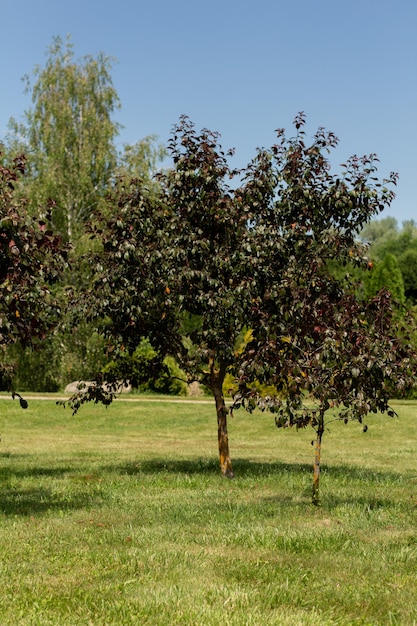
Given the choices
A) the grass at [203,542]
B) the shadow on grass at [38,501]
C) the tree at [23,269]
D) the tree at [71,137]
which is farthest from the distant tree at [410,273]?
the tree at [23,269]

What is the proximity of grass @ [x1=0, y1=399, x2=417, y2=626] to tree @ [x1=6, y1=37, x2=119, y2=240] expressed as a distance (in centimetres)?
2052

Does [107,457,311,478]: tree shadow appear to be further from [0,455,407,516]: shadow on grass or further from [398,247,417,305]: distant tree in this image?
[398,247,417,305]: distant tree

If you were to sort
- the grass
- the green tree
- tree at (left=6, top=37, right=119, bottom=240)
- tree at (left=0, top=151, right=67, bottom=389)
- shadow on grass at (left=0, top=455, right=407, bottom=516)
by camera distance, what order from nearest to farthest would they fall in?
1. the grass
2. tree at (left=0, top=151, right=67, bottom=389)
3. shadow on grass at (left=0, top=455, right=407, bottom=516)
4. tree at (left=6, top=37, right=119, bottom=240)
5. the green tree

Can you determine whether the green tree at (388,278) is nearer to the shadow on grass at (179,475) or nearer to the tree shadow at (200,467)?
the tree shadow at (200,467)

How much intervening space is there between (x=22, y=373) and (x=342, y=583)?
1157 inches

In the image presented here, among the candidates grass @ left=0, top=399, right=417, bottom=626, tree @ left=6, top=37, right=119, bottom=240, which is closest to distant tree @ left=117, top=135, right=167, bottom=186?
tree @ left=6, top=37, right=119, bottom=240

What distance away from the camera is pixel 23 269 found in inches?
337

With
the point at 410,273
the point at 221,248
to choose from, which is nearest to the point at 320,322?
the point at 221,248

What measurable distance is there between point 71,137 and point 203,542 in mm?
30966

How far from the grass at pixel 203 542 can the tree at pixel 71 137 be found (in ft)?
67.3

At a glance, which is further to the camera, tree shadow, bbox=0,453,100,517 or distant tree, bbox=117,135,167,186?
distant tree, bbox=117,135,167,186

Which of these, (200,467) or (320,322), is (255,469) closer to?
(200,467)

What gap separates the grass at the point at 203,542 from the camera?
5250 millimetres

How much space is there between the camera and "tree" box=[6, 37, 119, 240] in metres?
34.0
